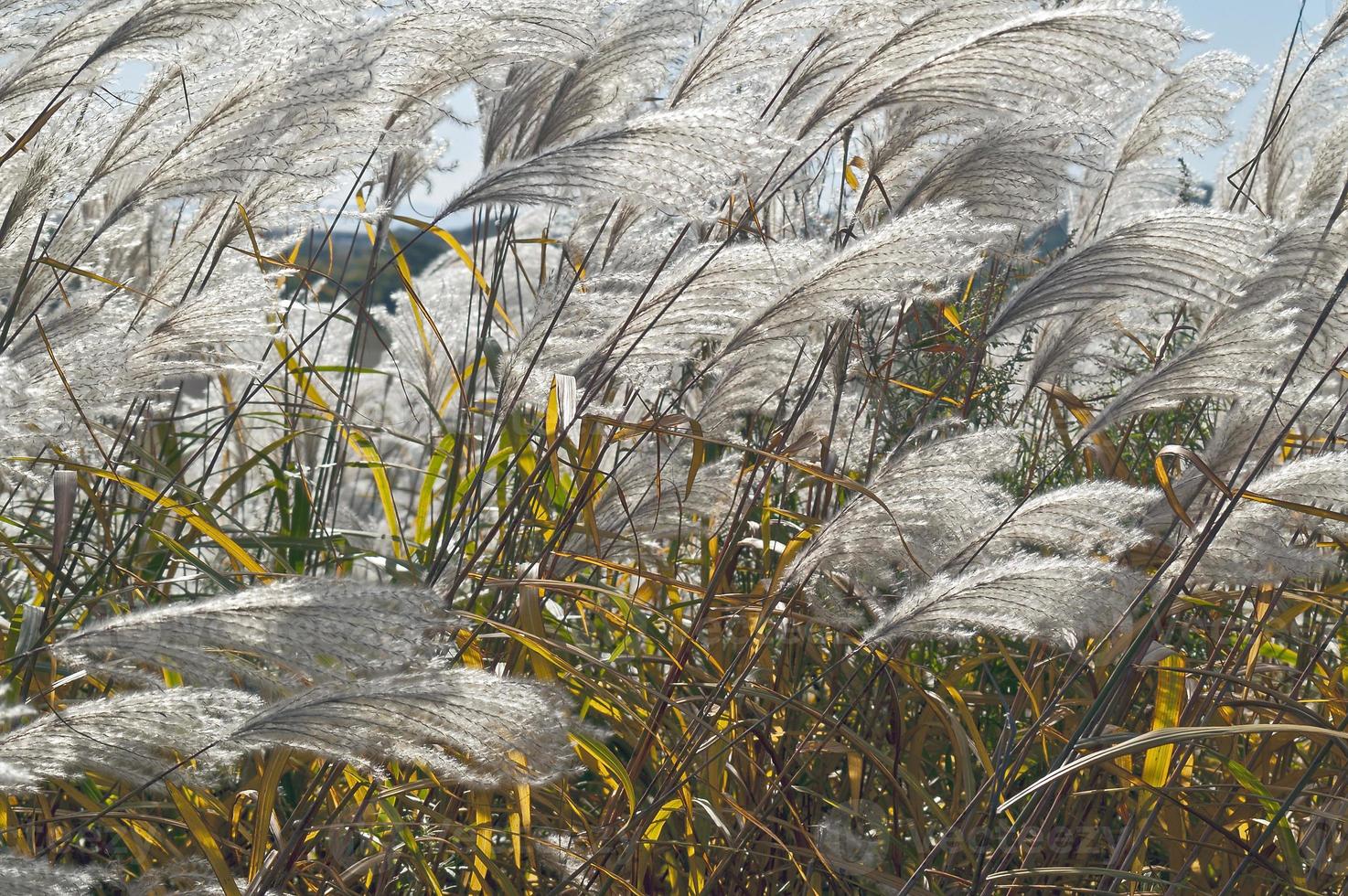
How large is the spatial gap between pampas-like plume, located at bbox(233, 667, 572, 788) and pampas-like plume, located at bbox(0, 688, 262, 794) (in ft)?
0.23

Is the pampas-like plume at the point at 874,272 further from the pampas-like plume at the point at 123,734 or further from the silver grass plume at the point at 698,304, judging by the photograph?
the pampas-like plume at the point at 123,734

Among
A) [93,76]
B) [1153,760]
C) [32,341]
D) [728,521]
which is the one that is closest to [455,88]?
[93,76]

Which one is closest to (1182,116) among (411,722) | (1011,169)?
(1011,169)

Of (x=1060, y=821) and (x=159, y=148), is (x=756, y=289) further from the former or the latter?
(x=1060, y=821)

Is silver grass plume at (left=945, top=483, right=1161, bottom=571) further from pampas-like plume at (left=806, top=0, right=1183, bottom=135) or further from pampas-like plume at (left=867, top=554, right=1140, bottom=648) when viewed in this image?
pampas-like plume at (left=806, top=0, right=1183, bottom=135)

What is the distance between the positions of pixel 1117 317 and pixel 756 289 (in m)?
1.35

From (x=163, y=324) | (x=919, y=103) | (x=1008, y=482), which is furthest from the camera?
(x=1008, y=482)

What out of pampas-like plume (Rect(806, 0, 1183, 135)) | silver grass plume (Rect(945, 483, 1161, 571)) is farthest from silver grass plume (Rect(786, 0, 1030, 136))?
silver grass plume (Rect(945, 483, 1161, 571))

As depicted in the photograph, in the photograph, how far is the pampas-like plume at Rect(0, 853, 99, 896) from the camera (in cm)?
115

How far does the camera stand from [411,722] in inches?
45.6

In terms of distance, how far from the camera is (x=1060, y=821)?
2420mm

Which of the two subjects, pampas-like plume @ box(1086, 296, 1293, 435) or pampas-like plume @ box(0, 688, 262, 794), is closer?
pampas-like plume @ box(0, 688, 262, 794)

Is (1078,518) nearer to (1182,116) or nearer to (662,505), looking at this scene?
(662,505)

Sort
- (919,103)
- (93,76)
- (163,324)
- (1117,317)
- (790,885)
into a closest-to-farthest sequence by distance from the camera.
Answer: (93,76) < (163,324) < (919,103) < (790,885) < (1117,317)
